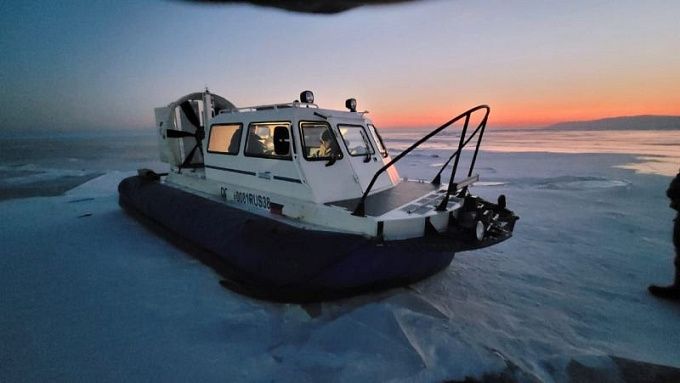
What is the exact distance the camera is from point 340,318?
334 centimetres

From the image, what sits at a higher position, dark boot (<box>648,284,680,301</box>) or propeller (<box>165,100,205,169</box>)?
propeller (<box>165,100,205,169</box>)

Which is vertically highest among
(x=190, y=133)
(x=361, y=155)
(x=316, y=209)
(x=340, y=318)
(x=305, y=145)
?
(x=190, y=133)

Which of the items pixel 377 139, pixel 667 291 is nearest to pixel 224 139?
pixel 377 139

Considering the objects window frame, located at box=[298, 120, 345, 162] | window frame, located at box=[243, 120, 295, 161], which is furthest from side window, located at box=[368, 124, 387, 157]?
window frame, located at box=[243, 120, 295, 161]

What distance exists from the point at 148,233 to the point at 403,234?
200 inches

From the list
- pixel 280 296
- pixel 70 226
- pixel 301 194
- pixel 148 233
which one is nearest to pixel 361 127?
pixel 301 194

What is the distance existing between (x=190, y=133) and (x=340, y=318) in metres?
5.35

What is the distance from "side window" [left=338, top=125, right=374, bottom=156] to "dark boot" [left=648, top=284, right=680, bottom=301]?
12.0ft

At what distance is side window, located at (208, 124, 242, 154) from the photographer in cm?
518

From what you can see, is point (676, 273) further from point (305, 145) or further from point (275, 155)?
point (275, 155)

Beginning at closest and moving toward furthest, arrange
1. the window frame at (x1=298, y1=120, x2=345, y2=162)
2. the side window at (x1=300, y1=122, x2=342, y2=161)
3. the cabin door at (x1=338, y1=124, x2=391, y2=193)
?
the window frame at (x1=298, y1=120, x2=345, y2=162) → the side window at (x1=300, y1=122, x2=342, y2=161) → the cabin door at (x1=338, y1=124, x2=391, y2=193)

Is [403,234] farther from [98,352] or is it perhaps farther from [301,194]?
[98,352]

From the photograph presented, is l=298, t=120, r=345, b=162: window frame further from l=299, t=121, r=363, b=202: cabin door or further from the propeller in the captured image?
the propeller

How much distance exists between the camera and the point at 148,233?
6258mm
